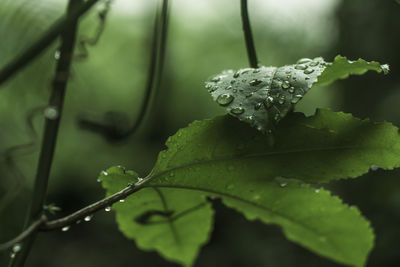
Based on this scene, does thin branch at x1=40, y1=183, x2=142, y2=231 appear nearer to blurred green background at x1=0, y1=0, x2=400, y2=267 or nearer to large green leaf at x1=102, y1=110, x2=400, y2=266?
large green leaf at x1=102, y1=110, x2=400, y2=266

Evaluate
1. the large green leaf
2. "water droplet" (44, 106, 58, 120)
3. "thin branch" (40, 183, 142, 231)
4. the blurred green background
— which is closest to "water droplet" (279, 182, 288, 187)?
the large green leaf

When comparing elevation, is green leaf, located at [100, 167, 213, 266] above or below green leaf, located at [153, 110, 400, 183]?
below

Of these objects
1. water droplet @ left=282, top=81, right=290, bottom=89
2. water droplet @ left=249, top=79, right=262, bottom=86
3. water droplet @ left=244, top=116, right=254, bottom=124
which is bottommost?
water droplet @ left=244, top=116, right=254, bottom=124

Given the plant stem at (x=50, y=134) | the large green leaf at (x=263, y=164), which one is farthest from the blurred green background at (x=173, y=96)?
the large green leaf at (x=263, y=164)

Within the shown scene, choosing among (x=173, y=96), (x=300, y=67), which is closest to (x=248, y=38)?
(x=300, y=67)

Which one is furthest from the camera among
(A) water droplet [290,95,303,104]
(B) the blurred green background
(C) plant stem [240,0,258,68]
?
(B) the blurred green background

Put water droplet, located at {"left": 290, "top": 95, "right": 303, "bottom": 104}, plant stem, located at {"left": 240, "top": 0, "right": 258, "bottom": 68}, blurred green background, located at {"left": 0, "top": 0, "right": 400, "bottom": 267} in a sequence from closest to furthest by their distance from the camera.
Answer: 1. water droplet, located at {"left": 290, "top": 95, "right": 303, "bottom": 104}
2. plant stem, located at {"left": 240, "top": 0, "right": 258, "bottom": 68}
3. blurred green background, located at {"left": 0, "top": 0, "right": 400, "bottom": 267}

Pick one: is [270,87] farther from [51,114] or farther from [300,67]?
[51,114]
